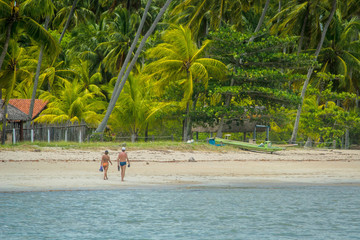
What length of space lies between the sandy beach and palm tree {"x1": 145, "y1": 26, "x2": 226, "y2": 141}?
5007 mm

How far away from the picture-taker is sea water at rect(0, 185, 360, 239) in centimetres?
1497

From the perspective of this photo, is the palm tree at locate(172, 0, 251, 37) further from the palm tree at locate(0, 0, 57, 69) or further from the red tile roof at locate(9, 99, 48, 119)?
the red tile roof at locate(9, 99, 48, 119)

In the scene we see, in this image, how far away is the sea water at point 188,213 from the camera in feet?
49.1

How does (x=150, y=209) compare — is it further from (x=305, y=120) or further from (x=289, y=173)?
(x=305, y=120)

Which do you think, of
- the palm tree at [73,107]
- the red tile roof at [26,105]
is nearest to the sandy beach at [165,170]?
the palm tree at [73,107]

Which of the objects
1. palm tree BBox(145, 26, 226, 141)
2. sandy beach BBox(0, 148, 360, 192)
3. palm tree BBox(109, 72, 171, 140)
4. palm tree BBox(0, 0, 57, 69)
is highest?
palm tree BBox(0, 0, 57, 69)

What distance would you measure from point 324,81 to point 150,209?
91.6 ft

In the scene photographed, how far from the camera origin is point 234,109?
33.6 m

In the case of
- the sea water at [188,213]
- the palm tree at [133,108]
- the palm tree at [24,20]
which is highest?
the palm tree at [24,20]

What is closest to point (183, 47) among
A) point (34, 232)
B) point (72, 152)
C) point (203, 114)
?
point (203, 114)

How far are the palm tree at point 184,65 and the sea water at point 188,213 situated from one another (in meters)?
13.3

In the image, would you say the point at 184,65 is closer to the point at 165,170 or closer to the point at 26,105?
the point at 165,170

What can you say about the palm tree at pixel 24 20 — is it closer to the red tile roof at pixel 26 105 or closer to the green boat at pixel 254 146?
the green boat at pixel 254 146

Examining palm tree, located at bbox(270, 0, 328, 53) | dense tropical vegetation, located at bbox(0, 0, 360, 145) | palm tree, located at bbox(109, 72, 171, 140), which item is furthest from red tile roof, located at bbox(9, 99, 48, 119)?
palm tree, located at bbox(270, 0, 328, 53)
